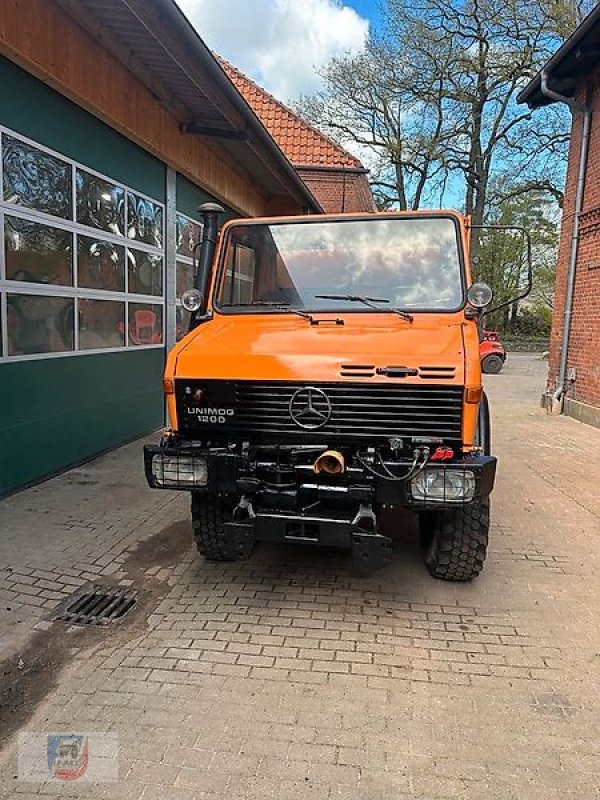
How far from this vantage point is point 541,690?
3.01 m

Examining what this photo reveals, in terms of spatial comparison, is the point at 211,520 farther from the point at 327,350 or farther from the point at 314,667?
the point at 327,350

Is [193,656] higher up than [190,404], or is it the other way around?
[190,404]

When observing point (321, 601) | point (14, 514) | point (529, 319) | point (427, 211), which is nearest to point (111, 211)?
point (14, 514)

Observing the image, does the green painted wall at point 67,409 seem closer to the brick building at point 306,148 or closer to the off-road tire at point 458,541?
the off-road tire at point 458,541

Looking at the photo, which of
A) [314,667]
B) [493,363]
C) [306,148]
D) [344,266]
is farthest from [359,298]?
[493,363]

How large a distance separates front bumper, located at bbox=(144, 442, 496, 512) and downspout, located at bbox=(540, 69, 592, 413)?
9.12 metres

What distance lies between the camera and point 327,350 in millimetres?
3660

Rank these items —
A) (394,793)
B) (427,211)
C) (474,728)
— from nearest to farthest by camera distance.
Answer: (394,793)
(474,728)
(427,211)

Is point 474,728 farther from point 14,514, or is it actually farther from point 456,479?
point 14,514

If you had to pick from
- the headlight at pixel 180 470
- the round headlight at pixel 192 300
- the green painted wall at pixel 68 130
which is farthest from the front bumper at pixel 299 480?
the green painted wall at pixel 68 130

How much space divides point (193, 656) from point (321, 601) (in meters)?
0.94

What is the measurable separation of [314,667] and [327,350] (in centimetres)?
174

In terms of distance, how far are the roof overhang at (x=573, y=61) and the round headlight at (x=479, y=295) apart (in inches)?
280

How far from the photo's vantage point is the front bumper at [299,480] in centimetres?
337
